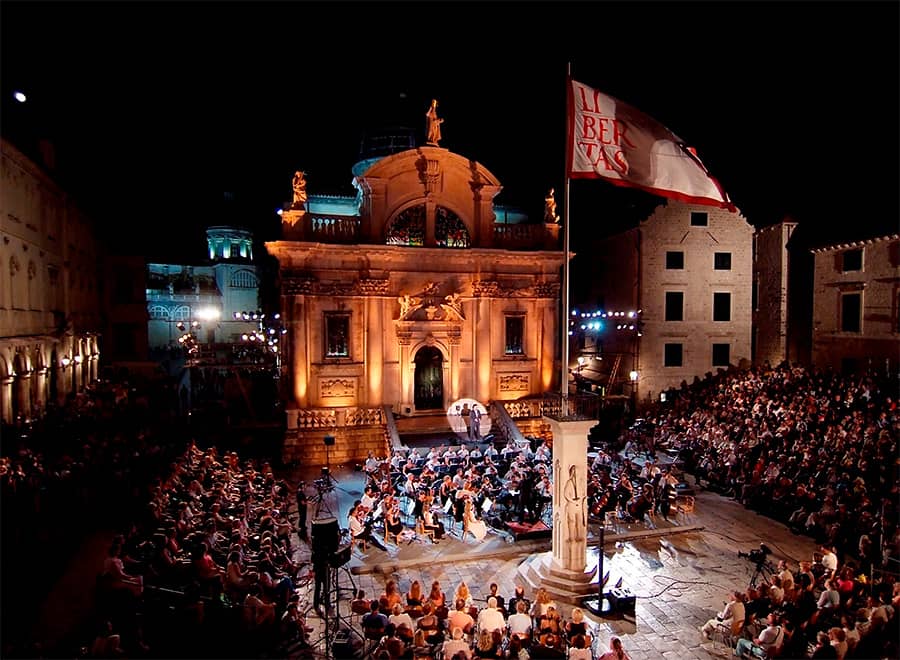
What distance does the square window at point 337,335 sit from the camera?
24562mm

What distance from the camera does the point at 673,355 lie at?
3181 cm

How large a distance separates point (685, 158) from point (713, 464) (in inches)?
541

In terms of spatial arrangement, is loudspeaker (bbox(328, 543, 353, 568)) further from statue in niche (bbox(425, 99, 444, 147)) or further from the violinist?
statue in niche (bbox(425, 99, 444, 147))

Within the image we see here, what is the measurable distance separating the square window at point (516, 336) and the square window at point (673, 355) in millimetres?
10214

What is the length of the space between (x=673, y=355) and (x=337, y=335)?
20.0 meters

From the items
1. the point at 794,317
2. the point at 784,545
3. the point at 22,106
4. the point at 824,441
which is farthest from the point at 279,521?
the point at 794,317

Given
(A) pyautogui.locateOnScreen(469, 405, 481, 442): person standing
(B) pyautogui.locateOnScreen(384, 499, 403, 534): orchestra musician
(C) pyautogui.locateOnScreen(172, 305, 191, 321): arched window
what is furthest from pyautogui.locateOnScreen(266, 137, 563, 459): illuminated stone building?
(C) pyautogui.locateOnScreen(172, 305, 191, 321): arched window

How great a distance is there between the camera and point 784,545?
49.3 ft

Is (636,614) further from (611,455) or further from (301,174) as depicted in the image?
(301,174)

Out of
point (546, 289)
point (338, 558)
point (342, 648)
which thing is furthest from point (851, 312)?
point (342, 648)

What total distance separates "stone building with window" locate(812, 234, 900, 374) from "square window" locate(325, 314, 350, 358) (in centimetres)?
2509

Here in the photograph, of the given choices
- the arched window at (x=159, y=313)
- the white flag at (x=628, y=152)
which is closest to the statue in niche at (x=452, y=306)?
the white flag at (x=628, y=152)

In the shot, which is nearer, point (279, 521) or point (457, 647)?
point (457, 647)

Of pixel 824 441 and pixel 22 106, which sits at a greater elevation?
pixel 22 106
